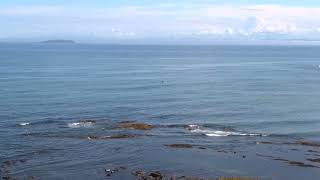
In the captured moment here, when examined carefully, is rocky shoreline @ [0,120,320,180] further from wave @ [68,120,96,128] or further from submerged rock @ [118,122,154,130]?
wave @ [68,120,96,128]

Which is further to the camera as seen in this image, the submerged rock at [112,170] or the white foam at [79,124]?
the white foam at [79,124]

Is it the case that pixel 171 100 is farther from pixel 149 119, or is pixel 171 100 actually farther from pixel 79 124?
pixel 79 124

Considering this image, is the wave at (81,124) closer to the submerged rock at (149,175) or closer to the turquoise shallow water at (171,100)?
Result: the turquoise shallow water at (171,100)

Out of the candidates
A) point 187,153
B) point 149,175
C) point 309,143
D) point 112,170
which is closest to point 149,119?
point 187,153

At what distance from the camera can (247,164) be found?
2025 inches

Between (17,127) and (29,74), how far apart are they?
8445cm

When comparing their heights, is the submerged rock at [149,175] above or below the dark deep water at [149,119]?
below

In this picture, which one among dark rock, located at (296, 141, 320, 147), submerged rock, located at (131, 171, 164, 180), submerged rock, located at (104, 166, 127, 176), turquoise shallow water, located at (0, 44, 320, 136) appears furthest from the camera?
turquoise shallow water, located at (0, 44, 320, 136)

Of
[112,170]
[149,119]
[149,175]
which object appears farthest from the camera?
[149,119]

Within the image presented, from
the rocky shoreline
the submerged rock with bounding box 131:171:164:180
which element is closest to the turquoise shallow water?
the rocky shoreline

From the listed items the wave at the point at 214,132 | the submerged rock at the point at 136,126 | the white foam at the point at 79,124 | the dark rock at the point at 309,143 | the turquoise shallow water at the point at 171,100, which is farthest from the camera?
the turquoise shallow water at the point at 171,100

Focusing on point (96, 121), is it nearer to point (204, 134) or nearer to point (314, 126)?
point (204, 134)

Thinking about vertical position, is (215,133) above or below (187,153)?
above

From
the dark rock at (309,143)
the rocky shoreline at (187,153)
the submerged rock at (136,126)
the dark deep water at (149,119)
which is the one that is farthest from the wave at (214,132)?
the dark rock at (309,143)
